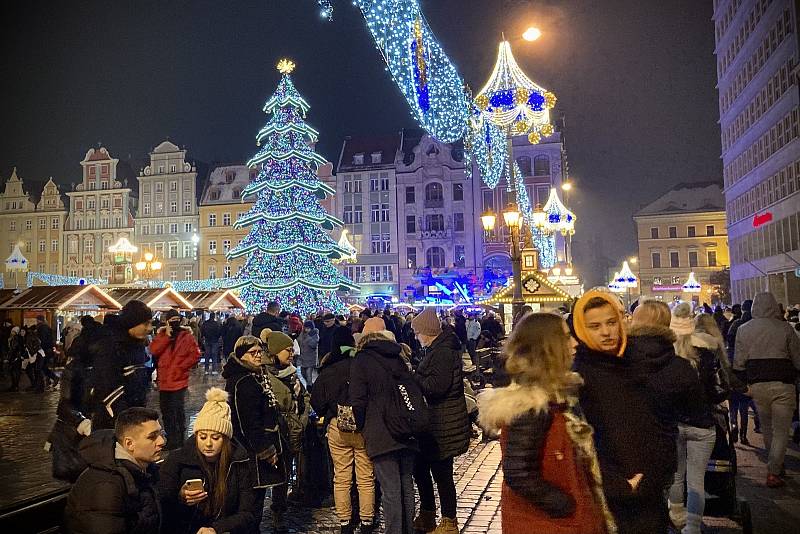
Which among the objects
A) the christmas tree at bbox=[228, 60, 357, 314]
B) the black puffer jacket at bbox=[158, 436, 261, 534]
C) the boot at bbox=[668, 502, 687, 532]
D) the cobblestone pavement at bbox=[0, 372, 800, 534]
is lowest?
the cobblestone pavement at bbox=[0, 372, 800, 534]

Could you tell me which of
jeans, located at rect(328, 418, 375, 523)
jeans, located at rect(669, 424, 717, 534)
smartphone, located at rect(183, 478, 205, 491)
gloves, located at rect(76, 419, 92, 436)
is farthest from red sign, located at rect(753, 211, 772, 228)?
smartphone, located at rect(183, 478, 205, 491)

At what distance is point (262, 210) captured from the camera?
29562mm

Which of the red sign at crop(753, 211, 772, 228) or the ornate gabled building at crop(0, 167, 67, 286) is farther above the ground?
the ornate gabled building at crop(0, 167, 67, 286)

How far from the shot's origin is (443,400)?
17.7ft

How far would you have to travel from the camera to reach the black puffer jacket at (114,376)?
18.2 ft

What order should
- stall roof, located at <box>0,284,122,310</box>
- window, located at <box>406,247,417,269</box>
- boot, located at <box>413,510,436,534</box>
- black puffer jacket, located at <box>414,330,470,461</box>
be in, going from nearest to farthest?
1. black puffer jacket, located at <box>414,330,470,461</box>
2. boot, located at <box>413,510,436,534</box>
3. stall roof, located at <box>0,284,122,310</box>
4. window, located at <box>406,247,417,269</box>

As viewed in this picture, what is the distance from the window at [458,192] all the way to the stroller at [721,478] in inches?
2110

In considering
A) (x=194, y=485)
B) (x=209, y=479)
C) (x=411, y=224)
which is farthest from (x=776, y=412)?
(x=411, y=224)

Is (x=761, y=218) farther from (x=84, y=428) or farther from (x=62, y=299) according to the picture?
(x=84, y=428)

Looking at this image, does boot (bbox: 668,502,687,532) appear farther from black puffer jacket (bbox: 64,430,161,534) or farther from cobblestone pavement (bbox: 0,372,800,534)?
black puffer jacket (bbox: 64,430,161,534)

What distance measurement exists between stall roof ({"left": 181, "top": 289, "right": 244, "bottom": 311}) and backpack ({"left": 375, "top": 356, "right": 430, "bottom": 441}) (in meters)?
23.8

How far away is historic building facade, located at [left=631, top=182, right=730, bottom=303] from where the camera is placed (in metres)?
71.8

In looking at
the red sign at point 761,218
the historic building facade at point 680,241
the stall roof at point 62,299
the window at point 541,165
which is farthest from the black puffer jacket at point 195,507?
the historic building facade at point 680,241

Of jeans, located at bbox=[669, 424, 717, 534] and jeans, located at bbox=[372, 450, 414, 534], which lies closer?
jeans, located at bbox=[669, 424, 717, 534]
